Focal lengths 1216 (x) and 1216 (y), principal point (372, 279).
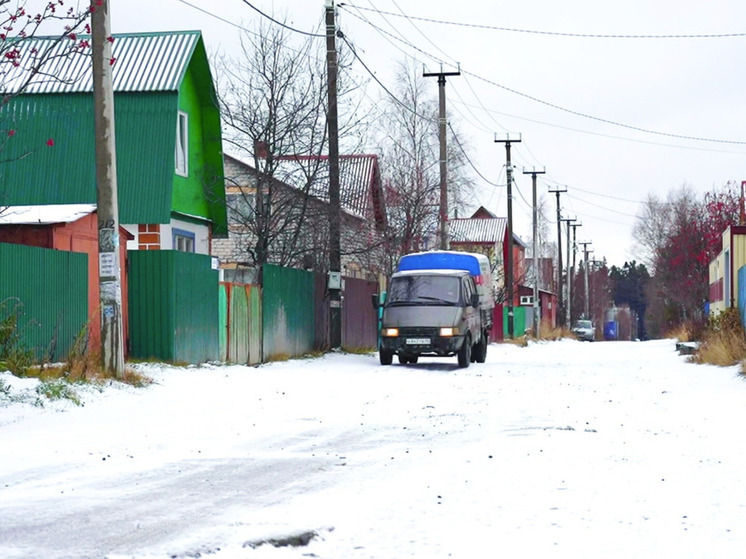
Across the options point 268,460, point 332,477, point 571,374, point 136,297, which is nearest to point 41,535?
point 332,477

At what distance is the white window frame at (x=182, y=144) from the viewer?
27.5m

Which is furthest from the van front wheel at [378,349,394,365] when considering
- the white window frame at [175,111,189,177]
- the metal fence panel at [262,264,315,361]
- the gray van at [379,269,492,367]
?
the white window frame at [175,111,189,177]

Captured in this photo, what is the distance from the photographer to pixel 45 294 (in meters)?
16.7

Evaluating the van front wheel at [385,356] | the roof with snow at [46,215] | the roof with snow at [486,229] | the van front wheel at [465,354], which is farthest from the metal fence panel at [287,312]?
the roof with snow at [486,229]

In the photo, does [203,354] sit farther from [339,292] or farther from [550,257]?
[550,257]

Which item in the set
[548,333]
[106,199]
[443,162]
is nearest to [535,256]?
[548,333]

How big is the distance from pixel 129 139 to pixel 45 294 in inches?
417

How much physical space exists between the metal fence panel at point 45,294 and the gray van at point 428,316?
9592mm

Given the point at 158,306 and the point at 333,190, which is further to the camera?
the point at 333,190

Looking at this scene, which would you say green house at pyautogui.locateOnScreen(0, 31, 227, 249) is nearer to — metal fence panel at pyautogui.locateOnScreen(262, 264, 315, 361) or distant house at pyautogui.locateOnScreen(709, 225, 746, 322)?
metal fence panel at pyautogui.locateOnScreen(262, 264, 315, 361)

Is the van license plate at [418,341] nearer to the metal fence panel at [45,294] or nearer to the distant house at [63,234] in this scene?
the distant house at [63,234]

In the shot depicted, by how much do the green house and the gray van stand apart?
522 cm

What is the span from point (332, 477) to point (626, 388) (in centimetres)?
1109

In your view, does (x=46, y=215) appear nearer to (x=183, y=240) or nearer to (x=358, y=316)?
(x=183, y=240)
